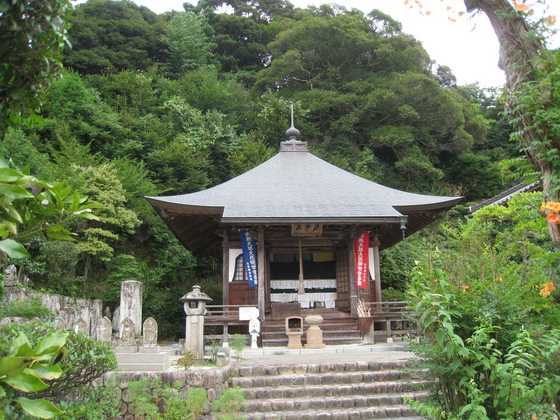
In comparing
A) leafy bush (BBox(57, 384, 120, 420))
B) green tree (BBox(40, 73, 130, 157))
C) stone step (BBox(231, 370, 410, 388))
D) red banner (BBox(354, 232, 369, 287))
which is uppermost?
green tree (BBox(40, 73, 130, 157))

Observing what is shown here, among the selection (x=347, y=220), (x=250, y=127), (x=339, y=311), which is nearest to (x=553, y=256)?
(x=347, y=220)

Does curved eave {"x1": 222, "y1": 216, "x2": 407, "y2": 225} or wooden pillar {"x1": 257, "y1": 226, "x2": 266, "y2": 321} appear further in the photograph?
wooden pillar {"x1": 257, "y1": 226, "x2": 266, "y2": 321}

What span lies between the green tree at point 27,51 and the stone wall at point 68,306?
8.08 m

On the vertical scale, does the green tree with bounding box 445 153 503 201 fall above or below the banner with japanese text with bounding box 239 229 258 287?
above

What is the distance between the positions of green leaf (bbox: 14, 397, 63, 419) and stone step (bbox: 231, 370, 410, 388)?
5.56m

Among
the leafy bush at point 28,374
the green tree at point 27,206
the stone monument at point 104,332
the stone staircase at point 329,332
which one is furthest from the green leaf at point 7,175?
the stone staircase at point 329,332

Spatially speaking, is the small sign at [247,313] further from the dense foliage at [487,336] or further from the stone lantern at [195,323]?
the dense foliage at [487,336]

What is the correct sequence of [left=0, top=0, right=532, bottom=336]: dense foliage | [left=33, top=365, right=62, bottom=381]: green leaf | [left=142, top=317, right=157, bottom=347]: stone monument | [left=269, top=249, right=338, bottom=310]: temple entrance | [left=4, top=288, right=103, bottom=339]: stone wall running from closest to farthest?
[left=33, top=365, right=62, bottom=381]: green leaf → [left=142, top=317, right=157, bottom=347]: stone monument → [left=4, top=288, right=103, bottom=339]: stone wall → [left=269, top=249, right=338, bottom=310]: temple entrance → [left=0, top=0, right=532, bottom=336]: dense foliage

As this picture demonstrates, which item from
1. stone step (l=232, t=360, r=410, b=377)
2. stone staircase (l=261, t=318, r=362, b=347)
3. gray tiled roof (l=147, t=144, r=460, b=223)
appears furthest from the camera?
gray tiled roof (l=147, t=144, r=460, b=223)

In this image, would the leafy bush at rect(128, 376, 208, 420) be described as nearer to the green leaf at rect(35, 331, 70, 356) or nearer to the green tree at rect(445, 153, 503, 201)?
the green leaf at rect(35, 331, 70, 356)

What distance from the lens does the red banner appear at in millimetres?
11772

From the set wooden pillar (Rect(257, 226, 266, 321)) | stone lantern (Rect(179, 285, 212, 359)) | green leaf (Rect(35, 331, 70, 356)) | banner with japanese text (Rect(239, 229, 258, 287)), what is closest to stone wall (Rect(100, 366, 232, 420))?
stone lantern (Rect(179, 285, 212, 359))

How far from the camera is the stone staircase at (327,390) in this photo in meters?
6.07

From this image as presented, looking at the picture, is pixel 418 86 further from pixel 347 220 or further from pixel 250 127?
pixel 347 220
